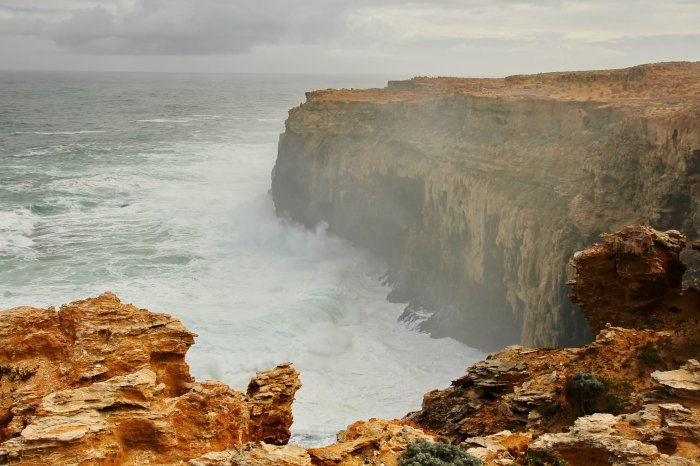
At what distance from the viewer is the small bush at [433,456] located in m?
10.5

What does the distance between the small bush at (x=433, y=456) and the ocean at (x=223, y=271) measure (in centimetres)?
1217

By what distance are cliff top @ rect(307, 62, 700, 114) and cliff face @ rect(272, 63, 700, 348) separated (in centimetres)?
14

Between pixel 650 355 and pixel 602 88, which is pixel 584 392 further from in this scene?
pixel 602 88

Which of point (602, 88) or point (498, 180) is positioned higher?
point (602, 88)

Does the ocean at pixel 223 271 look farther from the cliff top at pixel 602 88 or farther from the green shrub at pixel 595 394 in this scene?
the cliff top at pixel 602 88

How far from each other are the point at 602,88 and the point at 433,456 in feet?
106

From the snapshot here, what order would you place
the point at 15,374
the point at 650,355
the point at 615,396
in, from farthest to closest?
the point at 650,355 < the point at 615,396 < the point at 15,374

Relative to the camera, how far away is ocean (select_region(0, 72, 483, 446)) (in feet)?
94.1

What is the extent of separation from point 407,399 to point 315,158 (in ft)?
81.7

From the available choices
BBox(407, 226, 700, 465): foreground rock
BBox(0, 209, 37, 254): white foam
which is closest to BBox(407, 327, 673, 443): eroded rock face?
BBox(407, 226, 700, 465): foreground rock

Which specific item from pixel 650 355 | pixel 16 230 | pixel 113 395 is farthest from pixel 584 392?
pixel 16 230

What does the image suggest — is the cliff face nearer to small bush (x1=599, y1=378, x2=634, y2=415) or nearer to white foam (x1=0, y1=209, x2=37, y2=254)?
small bush (x1=599, y1=378, x2=634, y2=415)

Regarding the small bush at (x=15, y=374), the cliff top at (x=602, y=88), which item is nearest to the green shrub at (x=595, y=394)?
the small bush at (x=15, y=374)

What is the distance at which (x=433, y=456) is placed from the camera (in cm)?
1073
